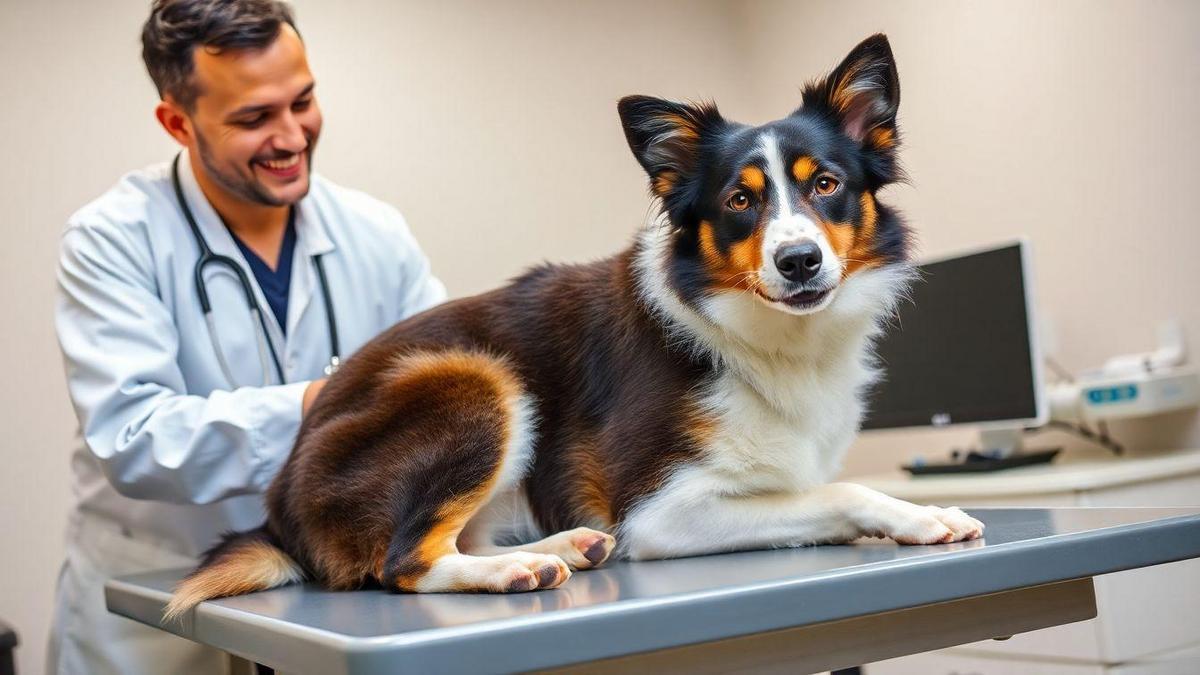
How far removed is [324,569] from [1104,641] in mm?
2324

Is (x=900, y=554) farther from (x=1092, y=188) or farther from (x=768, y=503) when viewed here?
(x=1092, y=188)

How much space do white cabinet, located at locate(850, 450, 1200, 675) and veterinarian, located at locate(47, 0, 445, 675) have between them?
6.43 ft

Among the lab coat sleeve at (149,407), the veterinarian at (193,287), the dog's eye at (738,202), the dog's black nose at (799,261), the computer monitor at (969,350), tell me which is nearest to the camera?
the dog's black nose at (799,261)

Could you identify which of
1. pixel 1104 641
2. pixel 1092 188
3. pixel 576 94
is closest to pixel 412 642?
pixel 1104 641

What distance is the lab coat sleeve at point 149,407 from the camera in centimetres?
177

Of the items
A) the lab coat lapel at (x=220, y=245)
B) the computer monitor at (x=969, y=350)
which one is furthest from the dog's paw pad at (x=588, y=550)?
the computer monitor at (x=969, y=350)

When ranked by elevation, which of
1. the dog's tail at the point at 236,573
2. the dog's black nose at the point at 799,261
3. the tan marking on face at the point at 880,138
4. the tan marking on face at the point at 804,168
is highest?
the tan marking on face at the point at 880,138

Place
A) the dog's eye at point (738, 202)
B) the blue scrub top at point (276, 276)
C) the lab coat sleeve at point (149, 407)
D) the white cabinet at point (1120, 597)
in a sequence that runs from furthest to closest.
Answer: the white cabinet at point (1120, 597) < the blue scrub top at point (276, 276) < the lab coat sleeve at point (149, 407) < the dog's eye at point (738, 202)

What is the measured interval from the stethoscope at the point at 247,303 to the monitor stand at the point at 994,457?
225 cm

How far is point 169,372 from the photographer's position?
6.36ft

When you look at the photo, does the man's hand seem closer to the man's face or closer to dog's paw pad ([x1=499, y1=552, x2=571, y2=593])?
the man's face

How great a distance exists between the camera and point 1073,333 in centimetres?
391

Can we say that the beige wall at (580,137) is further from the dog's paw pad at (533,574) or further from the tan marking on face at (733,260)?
the dog's paw pad at (533,574)

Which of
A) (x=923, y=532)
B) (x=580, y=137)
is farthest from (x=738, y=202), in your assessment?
(x=580, y=137)
